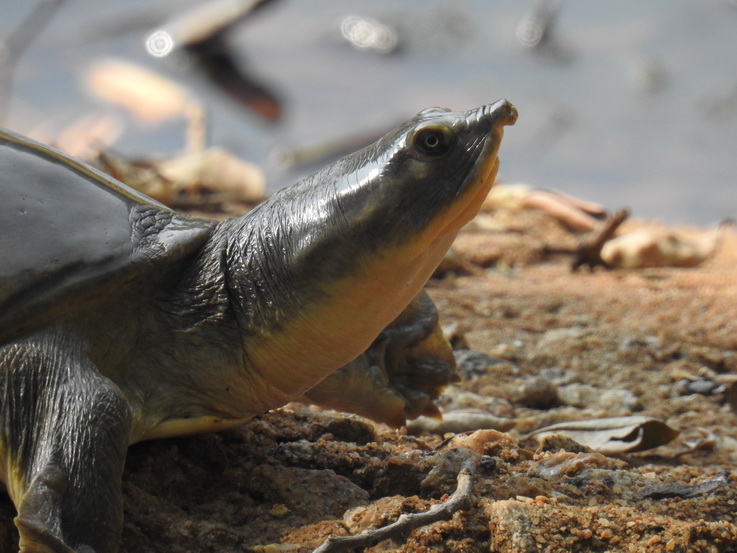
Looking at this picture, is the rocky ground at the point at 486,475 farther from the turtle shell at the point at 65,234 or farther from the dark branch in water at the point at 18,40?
the dark branch in water at the point at 18,40

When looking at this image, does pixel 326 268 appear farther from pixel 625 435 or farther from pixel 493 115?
pixel 625 435

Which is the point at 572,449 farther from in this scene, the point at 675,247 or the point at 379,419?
the point at 675,247

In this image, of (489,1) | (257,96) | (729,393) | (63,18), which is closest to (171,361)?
(729,393)

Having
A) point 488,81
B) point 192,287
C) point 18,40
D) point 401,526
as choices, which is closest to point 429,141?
point 192,287

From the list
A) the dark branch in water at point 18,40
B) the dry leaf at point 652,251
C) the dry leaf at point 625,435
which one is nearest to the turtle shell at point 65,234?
the dry leaf at point 625,435

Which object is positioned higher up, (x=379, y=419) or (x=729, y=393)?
(x=729, y=393)

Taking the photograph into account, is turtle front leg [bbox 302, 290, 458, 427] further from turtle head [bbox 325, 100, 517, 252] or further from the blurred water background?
the blurred water background

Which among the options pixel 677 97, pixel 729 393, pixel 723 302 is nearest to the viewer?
pixel 729 393
